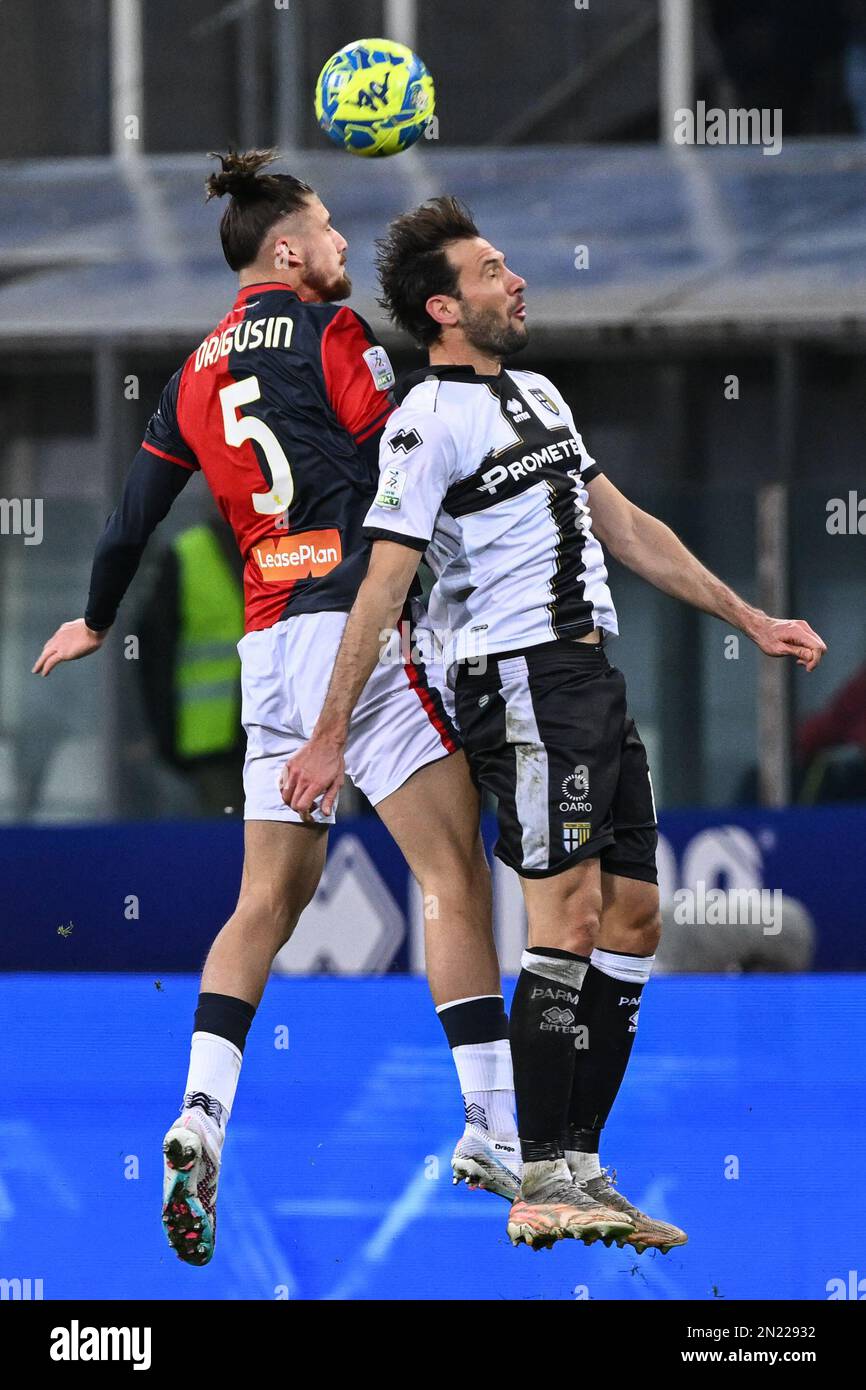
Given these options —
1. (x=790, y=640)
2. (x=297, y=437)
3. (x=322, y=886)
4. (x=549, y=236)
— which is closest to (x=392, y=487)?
(x=297, y=437)

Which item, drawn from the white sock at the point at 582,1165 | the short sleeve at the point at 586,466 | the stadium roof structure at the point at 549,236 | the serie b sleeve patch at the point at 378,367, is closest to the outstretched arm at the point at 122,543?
the serie b sleeve patch at the point at 378,367

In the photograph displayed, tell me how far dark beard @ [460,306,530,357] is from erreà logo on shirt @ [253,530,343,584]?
47 centimetres

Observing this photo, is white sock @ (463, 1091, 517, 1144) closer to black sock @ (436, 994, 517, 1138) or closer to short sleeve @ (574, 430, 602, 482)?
black sock @ (436, 994, 517, 1138)

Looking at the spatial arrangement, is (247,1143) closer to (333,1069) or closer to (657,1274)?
(333,1069)

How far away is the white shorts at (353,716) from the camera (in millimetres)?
3912

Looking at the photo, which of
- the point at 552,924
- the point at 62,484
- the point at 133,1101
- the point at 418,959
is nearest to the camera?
the point at 552,924

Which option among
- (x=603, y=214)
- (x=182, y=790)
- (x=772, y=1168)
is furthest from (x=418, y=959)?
(x=603, y=214)

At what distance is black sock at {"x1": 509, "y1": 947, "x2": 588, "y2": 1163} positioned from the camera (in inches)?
144

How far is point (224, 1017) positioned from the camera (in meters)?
3.90

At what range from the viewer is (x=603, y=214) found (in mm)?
9617

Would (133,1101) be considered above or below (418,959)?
below

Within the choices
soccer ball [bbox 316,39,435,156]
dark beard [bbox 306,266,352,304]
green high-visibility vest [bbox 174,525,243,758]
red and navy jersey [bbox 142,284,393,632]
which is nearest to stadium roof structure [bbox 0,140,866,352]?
green high-visibility vest [bbox 174,525,243,758]
